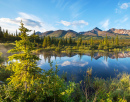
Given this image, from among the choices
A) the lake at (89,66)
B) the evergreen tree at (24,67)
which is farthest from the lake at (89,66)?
the evergreen tree at (24,67)

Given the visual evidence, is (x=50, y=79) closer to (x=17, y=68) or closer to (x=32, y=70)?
(x=32, y=70)

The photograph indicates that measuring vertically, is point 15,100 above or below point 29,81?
below

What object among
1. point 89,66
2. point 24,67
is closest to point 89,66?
point 89,66

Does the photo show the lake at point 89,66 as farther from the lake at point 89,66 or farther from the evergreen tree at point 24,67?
the evergreen tree at point 24,67

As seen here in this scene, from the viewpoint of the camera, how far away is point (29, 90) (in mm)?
5000

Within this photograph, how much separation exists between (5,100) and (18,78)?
1246mm

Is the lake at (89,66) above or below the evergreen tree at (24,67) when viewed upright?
below

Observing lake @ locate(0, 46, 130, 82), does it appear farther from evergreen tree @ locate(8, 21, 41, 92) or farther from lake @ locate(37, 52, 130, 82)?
evergreen tree @ locate(8, 21, 41, 92)

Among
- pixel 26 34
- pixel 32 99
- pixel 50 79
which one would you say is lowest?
pixel 32 99

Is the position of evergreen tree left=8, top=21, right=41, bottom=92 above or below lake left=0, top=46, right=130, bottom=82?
above

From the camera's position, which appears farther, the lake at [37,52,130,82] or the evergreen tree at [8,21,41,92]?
the lake at [37,52,130,82]

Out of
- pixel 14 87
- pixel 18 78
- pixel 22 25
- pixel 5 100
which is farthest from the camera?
pixel 22 25

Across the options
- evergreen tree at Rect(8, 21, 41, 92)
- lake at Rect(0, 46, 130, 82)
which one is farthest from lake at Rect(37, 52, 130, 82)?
evergreen tree at Rect(8, 21, 41, 92)

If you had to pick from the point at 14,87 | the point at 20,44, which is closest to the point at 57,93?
the point at 14,87
